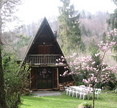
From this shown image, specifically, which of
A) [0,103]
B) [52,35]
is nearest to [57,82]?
[52,35]

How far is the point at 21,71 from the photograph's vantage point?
13.5 metres

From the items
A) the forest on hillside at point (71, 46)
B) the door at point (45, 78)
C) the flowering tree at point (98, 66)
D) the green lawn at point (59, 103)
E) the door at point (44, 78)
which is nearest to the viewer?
the forest on hillside at point (71, 46)

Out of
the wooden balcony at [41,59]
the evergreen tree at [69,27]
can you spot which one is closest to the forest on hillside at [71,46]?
the evergreen tree at [69,27]

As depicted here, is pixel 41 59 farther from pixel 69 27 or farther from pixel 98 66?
pixel 69 27

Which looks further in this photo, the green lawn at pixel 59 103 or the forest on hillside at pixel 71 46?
the green lawn at pixel 59 103

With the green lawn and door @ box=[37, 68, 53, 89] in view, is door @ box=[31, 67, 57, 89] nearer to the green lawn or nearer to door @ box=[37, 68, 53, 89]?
door @ box=[37, 68, 53, 89]

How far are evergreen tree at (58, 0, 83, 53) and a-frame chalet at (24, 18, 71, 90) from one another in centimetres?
1962

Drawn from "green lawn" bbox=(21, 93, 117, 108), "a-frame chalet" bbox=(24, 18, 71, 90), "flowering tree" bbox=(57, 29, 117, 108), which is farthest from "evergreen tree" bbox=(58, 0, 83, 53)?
"green lawn" bbox=(21, 93, 117, 108)

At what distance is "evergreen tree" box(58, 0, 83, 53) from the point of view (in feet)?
158

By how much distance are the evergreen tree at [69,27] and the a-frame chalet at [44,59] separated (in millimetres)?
19616

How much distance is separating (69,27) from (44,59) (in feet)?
78.1

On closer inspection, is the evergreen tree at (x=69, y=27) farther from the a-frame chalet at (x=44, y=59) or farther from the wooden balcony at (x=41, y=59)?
the wooden balcony at (x=41, y=59)

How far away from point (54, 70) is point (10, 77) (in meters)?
15.5

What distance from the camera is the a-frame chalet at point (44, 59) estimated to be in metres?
26.4
